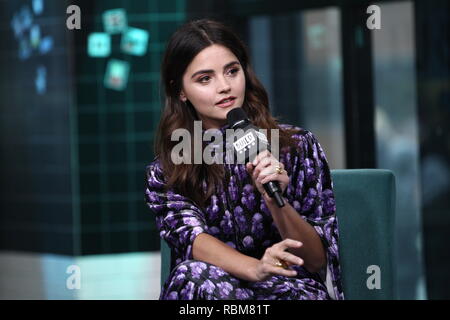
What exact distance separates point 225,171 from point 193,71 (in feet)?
0.95

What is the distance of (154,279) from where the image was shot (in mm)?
5238

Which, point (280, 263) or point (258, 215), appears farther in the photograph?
point (258, 215)

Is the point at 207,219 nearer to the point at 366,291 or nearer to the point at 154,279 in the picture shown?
the point at 366,291

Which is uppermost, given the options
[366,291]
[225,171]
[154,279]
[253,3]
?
[253,3]

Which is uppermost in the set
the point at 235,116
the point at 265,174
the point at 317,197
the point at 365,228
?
the point at 235,116

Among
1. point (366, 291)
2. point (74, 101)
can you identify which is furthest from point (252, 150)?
point (74, 101)

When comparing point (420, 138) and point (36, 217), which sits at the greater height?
point (420, 138)

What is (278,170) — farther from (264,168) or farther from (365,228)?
(365,228)

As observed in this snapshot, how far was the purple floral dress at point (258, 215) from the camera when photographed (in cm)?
193

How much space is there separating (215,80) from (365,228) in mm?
613

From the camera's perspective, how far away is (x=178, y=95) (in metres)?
2.16

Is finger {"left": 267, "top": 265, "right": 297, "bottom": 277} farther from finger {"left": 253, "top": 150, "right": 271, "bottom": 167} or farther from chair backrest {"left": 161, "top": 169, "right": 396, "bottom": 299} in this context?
chair backrest {"left": 161, "top": 169, "right": 396, "bottom": 299}

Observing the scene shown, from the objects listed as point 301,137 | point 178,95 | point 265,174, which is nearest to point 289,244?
point 265,174

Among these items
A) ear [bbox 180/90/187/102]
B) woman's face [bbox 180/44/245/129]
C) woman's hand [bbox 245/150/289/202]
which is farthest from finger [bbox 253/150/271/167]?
ear [bbox 180/90/187/102]
